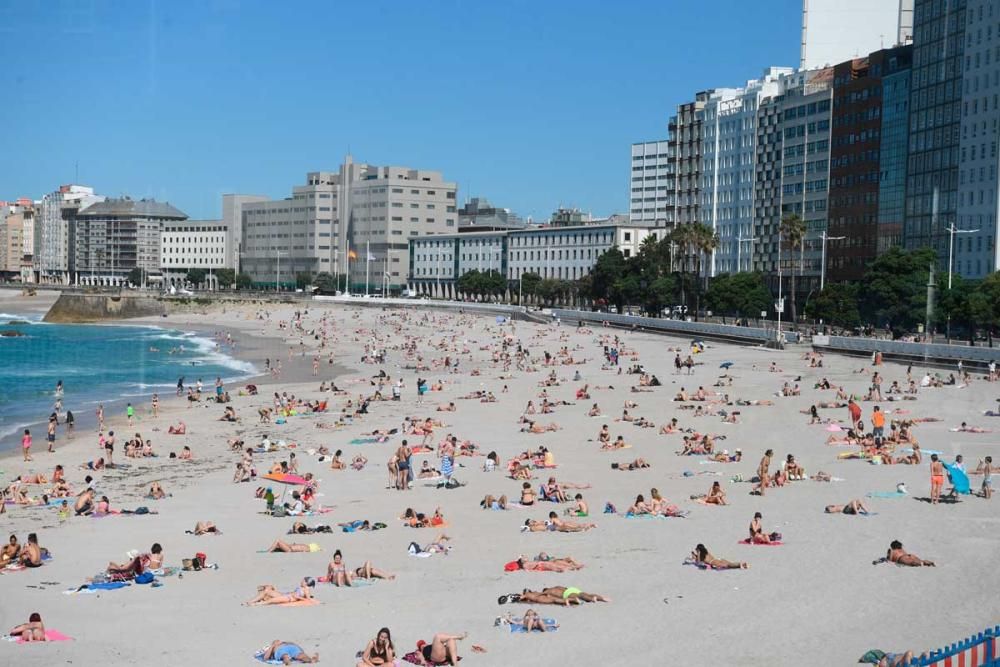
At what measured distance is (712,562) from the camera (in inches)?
728

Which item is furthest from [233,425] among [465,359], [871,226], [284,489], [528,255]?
[528,255]

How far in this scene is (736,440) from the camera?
111ft

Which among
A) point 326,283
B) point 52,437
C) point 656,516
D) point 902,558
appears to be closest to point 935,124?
point 52,437

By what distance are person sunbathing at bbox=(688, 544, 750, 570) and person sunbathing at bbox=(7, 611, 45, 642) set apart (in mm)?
9570

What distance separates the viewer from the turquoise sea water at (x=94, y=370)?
4575 centimetres

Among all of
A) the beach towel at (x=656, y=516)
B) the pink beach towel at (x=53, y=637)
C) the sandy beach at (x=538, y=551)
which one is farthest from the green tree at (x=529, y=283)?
the pink beach towel at (x=53, y=637)

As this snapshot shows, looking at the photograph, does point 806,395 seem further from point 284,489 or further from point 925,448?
point 284,489

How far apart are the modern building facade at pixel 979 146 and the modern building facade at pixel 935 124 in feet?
2.47

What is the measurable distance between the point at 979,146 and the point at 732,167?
134 ft

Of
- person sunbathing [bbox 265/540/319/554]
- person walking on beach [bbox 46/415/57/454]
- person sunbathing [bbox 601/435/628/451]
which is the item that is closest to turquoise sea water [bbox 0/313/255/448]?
person walking on beach [bbox 46/415/57/454]

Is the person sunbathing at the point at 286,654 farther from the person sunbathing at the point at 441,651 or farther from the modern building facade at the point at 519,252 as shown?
the modern building facade at the point at 519,252

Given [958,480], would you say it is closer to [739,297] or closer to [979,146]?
[979,146]

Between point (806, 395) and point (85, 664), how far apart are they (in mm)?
34991

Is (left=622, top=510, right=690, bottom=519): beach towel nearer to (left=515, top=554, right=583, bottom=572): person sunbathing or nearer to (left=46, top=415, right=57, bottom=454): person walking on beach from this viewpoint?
(left=515, top=554, right=583, bottom=572): person sunbathing
